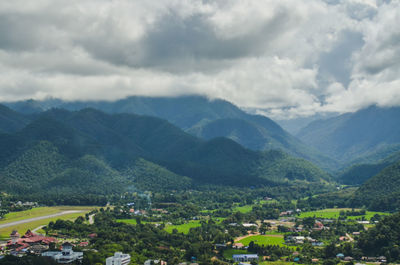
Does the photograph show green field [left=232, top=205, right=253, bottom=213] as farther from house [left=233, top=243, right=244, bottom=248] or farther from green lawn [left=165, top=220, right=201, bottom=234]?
house [left=233, top=243, right=244, bottom=248]

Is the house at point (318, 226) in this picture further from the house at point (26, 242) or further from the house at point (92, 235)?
the house at point (26, 242)

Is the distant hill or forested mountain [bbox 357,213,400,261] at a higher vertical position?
the distant hill

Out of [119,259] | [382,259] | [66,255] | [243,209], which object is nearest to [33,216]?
[66,255]

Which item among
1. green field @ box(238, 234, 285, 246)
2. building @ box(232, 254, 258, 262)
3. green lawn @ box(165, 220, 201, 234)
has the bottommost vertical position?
building @ box(232, 254, 258, 262)

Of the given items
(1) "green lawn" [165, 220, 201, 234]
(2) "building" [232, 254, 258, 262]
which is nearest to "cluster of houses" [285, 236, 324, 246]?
(2) "building" [232, 254, 258, 262]

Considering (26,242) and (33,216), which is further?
(33,216)

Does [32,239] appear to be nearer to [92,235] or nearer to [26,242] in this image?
[26,242]

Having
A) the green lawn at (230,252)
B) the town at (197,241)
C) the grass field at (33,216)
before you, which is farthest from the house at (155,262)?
the grass field at (33,216)
